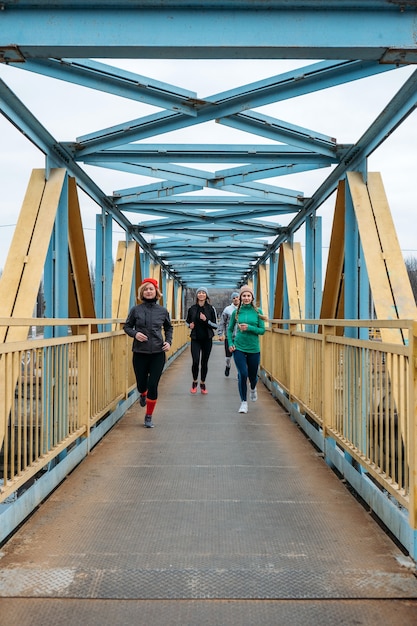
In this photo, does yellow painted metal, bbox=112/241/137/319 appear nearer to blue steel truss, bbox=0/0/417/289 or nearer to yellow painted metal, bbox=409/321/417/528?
blue steel truss, bbox=0/0/417/289

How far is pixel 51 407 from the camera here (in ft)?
15.3

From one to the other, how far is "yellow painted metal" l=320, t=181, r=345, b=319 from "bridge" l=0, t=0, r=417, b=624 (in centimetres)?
2

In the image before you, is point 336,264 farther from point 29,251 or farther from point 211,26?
point 211,26

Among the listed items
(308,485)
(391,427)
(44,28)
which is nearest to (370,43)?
(44,28)

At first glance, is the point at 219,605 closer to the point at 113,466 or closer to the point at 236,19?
the point at 113,466

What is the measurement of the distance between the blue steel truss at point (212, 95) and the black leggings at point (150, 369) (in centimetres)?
230

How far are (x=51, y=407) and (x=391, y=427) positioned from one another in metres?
2.38

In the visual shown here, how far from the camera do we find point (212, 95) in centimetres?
631

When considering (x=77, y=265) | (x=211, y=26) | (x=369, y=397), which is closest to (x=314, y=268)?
(x=77, y=265)

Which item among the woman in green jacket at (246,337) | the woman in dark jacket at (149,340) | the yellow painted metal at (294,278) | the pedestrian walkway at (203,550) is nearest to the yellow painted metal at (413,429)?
the pedestrian walkway at (203,550)

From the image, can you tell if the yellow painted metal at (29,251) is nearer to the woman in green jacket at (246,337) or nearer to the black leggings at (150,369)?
the black leggings at (150,369)

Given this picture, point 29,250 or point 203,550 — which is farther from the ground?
point 29,250

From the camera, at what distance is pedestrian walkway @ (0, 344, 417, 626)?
2801mm

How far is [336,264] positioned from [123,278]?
5.20 m
